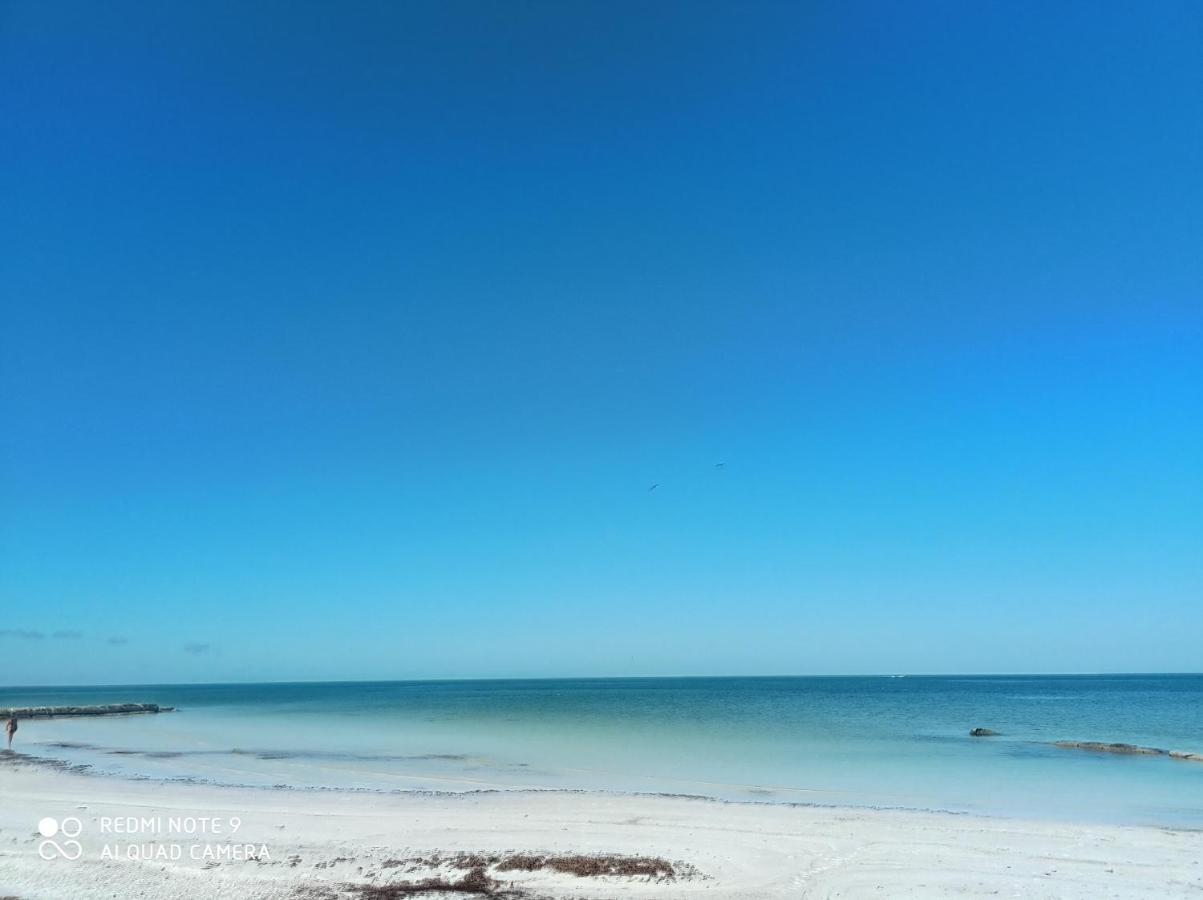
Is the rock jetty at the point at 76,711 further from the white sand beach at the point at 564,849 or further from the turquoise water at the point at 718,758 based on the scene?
the white sand beach at the point at 564,849

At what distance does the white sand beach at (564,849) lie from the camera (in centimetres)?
1183

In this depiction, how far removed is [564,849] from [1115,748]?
26900 mm

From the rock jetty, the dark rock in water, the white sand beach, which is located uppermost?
the white sand beach

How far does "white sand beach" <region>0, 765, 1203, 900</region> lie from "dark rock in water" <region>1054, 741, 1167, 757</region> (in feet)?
53.8

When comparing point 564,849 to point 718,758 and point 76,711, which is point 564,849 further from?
point 76,711

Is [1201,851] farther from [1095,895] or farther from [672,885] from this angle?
[672,885]

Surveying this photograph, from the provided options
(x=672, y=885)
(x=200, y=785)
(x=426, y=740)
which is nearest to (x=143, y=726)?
(x=426, y=740)

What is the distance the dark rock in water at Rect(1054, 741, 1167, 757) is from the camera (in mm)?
29281

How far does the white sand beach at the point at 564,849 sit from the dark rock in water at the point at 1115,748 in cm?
1638

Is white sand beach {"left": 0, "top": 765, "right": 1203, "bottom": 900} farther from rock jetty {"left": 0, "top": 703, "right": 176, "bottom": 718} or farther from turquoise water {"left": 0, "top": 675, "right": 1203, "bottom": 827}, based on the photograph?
rock jetty {"left": 0, "top": 703, "right": 176, "bottom": 718}
